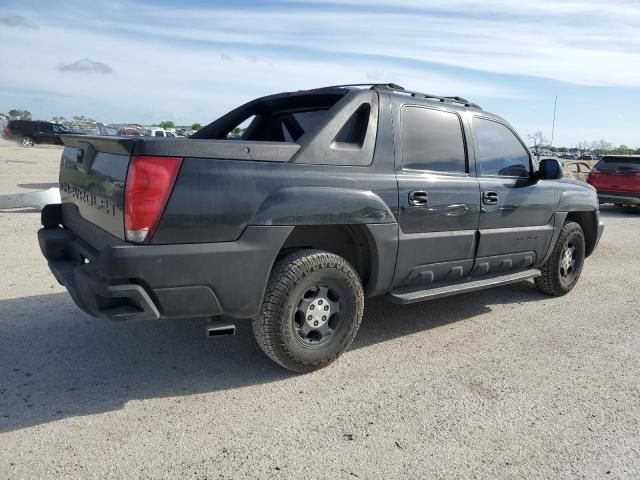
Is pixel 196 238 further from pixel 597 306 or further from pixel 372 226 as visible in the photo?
pixel 597 306

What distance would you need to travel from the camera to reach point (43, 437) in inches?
108

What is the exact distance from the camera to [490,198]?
4.52 meters

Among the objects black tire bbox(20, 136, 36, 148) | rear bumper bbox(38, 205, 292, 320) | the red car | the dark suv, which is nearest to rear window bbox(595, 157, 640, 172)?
the red car

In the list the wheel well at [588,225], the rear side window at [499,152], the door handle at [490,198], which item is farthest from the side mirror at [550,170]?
the wheel well at [588,225]

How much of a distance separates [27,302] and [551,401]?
4282 millimetres

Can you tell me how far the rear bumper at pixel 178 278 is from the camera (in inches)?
112

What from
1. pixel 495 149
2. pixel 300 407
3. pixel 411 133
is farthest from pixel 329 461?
pixel 495 149

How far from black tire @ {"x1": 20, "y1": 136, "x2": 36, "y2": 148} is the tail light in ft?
125

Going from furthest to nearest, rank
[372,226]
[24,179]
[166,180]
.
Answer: [24,179]
[372,226]
[166,180]

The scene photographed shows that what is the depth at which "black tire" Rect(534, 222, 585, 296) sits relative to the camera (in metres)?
5.52

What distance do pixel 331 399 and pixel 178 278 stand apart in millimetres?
1181

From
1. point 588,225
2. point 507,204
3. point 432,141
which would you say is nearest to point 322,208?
point 432,141

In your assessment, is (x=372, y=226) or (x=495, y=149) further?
(x=495, y=149)

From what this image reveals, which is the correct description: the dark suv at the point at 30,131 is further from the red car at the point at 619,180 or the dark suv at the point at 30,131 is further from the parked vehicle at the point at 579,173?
the red car at the point at 619,180
